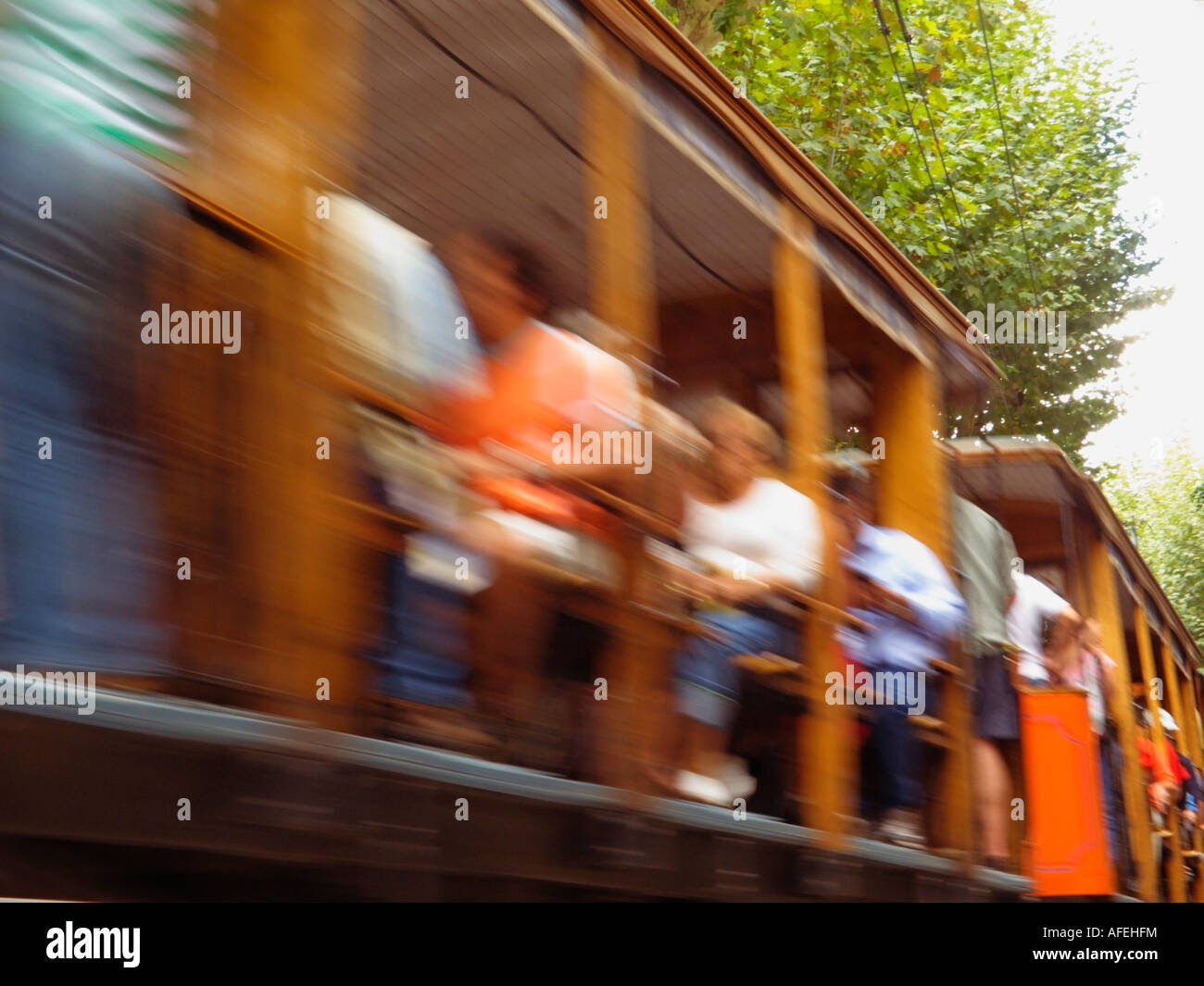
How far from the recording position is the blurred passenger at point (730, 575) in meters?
3.69

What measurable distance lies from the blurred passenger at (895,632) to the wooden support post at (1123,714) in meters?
2.74

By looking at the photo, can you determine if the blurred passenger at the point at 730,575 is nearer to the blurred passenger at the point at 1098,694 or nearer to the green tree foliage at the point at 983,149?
the blurred passenger at the point at 1098,694

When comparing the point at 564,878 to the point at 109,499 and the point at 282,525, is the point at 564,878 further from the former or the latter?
the point at 109,499

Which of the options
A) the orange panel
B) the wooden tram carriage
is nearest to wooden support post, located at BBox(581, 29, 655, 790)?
the wooden tram carriage

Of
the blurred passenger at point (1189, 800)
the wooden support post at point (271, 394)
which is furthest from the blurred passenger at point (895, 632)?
the blurred passenger at point (1189, 800)

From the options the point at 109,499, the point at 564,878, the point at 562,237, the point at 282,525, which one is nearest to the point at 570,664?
the point at 564,878

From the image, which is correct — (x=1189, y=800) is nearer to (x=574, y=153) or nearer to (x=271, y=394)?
(x=574, y=153)

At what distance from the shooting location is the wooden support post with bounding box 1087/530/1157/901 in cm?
768

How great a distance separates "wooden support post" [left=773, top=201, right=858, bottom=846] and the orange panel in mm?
2078

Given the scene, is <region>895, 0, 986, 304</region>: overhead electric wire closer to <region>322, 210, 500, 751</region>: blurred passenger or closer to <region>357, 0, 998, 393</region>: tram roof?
<region>357, 0, 998, 393</region>: tram roof

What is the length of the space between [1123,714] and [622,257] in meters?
5.27

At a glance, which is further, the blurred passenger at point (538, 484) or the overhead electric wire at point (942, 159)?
the overhead electric wire at point (942, 159)

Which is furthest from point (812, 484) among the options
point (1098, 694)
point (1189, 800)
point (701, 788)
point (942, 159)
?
point (942, 159)

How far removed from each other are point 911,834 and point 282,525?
3.20 meters
